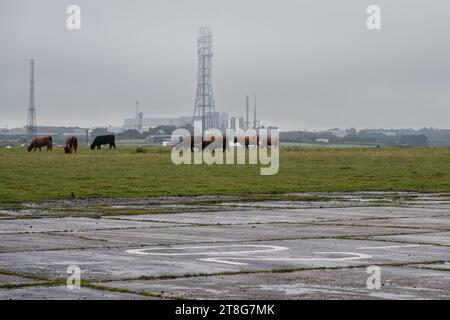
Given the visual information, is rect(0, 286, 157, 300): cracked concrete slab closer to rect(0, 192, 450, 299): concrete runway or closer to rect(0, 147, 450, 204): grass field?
rect(0, 192, 450, 299): concrete runway

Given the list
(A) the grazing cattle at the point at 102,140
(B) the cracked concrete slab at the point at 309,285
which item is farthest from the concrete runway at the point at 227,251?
(A) the grazing cattle at the point at 102,140

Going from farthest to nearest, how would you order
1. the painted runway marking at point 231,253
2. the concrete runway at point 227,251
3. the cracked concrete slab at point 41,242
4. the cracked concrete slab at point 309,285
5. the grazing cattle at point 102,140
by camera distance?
the grazing cattle at point 102,140 < the cracked concrete slab at point 41,242 < the painted runway marking at point 231,253 < the concrete runway at point 227,251 < the cracked concrete slab at point 309,285

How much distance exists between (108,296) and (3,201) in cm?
2169

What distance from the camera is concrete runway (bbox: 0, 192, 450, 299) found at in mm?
15453

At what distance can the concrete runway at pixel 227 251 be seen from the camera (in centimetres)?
1545

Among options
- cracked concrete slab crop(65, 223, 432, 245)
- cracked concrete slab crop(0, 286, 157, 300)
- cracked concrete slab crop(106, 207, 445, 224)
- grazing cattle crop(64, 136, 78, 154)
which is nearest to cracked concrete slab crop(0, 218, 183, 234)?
cracked concrete slab crop(65, 223, 432, 245)

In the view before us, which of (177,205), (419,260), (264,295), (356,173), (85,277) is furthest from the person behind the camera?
(356,173)

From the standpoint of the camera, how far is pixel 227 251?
67.1ft

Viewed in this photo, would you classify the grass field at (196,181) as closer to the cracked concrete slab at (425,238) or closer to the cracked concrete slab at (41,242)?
the cracked concrete slab at (41,242)

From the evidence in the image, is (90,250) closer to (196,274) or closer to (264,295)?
(196,274)

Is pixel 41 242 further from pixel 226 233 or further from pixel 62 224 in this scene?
pixel 62 224

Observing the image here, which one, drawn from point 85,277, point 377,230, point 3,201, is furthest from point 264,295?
point 3,201

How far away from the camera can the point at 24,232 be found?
24.4 m
